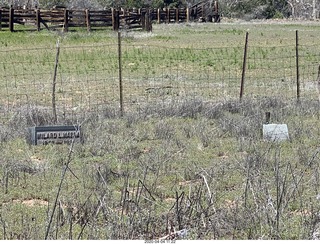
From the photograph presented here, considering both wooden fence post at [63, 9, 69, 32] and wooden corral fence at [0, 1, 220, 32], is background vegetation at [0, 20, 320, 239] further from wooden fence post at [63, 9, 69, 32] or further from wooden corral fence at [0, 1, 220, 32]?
wooden corral fence at [0, 1, 220, 32]

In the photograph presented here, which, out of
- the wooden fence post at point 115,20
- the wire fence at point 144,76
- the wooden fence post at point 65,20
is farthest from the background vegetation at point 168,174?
the wooden fence post at point 115,20

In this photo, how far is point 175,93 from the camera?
14.2 metres

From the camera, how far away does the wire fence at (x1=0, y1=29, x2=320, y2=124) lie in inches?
520

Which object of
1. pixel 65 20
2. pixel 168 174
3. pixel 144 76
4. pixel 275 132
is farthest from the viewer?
pixel 65 20

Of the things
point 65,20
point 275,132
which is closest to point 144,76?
point 275,132

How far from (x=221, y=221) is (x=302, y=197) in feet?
4.23

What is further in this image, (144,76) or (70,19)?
→ (70,19)

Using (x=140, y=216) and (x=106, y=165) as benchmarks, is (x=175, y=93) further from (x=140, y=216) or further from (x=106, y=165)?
(x=140, y=216)

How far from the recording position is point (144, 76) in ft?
55.6

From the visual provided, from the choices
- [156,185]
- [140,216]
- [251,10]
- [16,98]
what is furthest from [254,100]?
[251,10]

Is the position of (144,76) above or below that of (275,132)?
below

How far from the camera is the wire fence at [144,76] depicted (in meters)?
13.2

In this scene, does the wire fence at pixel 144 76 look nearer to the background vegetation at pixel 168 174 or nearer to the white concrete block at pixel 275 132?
the background vegetation at pixel 168 174

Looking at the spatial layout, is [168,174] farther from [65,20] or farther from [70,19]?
[70,19]
